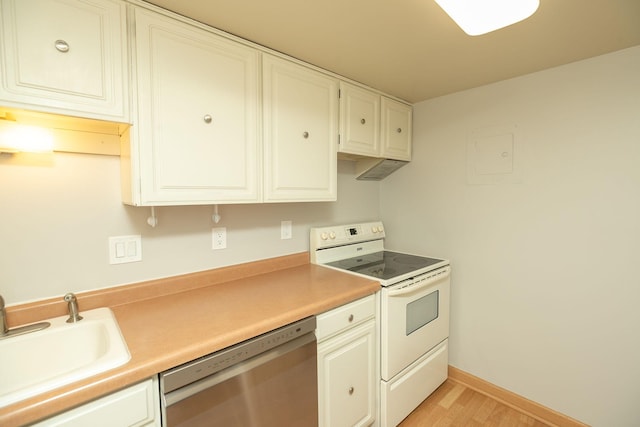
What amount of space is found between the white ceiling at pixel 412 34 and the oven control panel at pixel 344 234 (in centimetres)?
101

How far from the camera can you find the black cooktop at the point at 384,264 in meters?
1.80

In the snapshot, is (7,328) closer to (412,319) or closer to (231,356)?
(231,356)

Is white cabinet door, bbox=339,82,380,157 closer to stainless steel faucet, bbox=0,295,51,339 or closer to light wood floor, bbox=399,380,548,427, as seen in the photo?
stainless steel faucet, bbox=0,295,51,339

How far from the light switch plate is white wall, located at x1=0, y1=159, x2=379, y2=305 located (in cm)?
2

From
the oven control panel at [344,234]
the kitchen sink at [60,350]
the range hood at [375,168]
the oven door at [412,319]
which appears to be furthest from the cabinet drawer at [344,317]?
the range hood at [375,168]

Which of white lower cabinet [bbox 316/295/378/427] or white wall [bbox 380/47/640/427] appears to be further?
white wall [bbox 380/47/640/427]

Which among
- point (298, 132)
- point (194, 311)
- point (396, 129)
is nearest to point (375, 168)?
point (396, 129)

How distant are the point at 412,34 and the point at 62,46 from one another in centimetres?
136

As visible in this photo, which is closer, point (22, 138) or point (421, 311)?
point (22, 138)

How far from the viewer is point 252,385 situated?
43.6 inches

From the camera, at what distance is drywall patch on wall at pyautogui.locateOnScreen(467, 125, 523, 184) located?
1858 mm

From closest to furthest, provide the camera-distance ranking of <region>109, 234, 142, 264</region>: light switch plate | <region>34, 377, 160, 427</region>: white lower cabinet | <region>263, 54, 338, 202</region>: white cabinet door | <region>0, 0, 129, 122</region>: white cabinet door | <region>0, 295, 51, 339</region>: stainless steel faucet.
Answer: <region>34, 377, 160, 427</region>: white lower cabinet < <region>0, 0, 129, 122</region>: white cabinet door < <region>0, 295, 51, 339</region>: stainless steel faucet < <region>109, 234, 142, 264</region>: light switch plate < <region>263, 54, 338, 202</region>: white cabinet door

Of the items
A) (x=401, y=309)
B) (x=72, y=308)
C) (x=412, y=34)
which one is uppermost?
(x=412, y=34)

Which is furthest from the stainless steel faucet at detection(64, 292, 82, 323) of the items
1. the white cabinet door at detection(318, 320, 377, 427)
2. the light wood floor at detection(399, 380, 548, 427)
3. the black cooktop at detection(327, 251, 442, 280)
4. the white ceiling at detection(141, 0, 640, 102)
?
the light wood floor at detection(399, 380, 548, 427)
